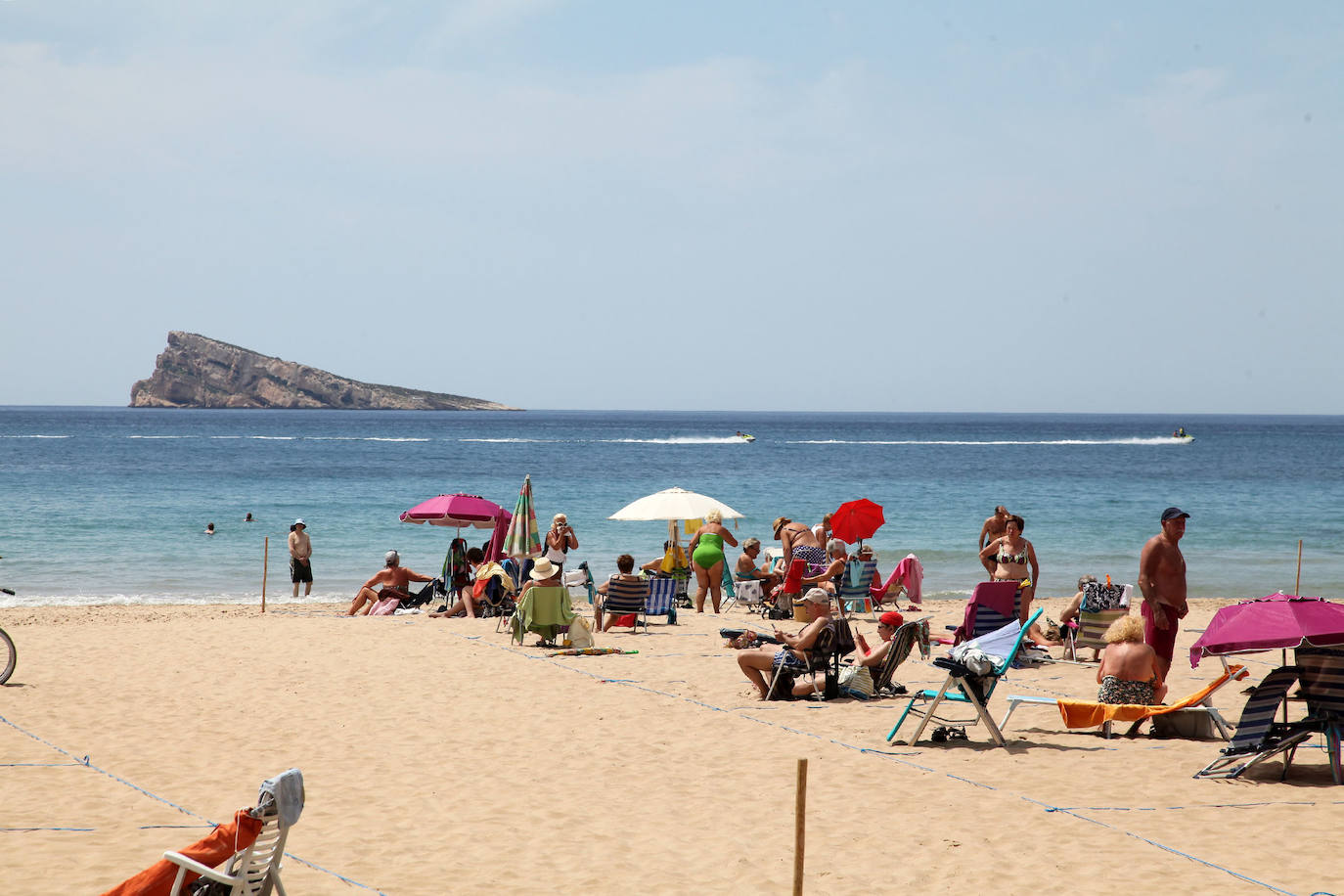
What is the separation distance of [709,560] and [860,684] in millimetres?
6000

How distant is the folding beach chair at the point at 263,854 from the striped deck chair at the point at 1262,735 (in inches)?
205

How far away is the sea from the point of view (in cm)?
2119

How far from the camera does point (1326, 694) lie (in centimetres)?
645

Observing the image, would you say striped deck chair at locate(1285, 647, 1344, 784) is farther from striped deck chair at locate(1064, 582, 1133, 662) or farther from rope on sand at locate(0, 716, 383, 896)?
rope on sand at locate(0, 716, 383, 896)

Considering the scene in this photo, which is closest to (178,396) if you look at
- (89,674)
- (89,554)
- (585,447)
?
(585,447)

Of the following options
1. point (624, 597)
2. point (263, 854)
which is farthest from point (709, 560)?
point (263, 854)

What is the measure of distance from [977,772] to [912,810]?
3.14 feet

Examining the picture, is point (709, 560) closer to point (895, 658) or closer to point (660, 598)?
point (660, 598)

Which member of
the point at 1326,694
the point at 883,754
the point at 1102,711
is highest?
the point at 1326,694

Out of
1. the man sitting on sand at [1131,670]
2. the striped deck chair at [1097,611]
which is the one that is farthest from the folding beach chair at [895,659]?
the striped deck chair at [1097,611]

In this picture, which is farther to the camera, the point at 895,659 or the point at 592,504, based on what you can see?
the point at 592,504

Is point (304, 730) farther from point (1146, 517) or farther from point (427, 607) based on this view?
point (1146, 517)

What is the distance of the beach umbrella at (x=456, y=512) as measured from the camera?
584 inches

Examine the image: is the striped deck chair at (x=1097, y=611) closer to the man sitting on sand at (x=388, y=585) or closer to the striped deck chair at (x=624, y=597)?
the striped deck chair at (x=624, y=597)
